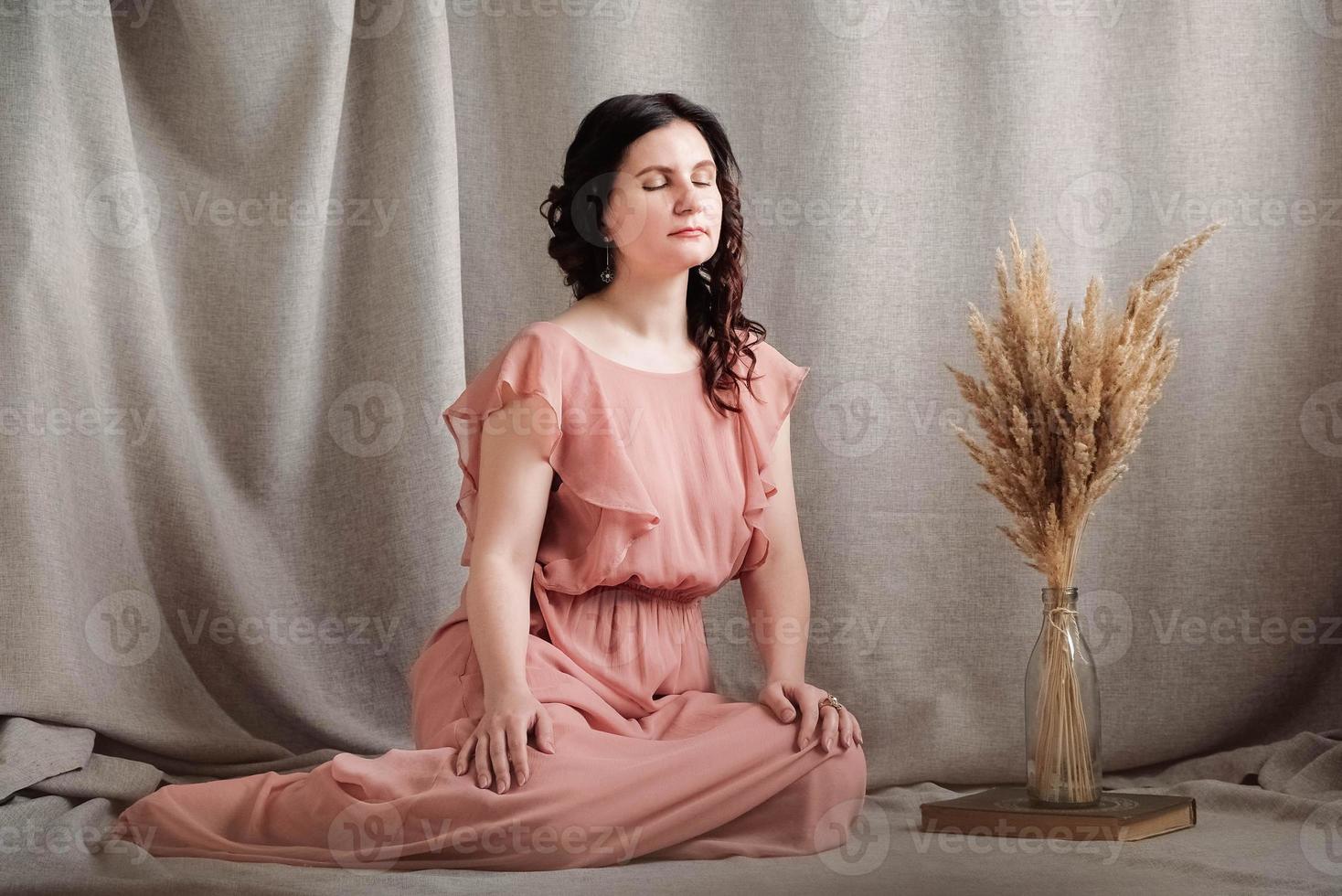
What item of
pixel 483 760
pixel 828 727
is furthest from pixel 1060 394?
pixel 483 760

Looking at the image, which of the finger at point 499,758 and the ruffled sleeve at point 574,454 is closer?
the finger at point 499,758

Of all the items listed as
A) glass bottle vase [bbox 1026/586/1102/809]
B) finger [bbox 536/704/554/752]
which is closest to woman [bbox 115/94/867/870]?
finger [bbox 536/704/554/752]

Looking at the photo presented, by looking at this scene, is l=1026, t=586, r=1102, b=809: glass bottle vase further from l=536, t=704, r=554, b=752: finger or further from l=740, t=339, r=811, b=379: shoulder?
l=536, t=704, r=554, b=752: finger

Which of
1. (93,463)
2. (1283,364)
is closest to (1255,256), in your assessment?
(1283,364)

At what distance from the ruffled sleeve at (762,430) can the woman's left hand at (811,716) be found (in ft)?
0.77

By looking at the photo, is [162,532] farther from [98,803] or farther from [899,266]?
[899,266]

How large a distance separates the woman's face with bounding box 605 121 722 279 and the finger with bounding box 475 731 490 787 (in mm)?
650

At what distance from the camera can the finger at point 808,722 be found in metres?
1.62

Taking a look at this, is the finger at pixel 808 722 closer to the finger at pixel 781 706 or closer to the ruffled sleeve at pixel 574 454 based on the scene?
the finger at pixel 781 706

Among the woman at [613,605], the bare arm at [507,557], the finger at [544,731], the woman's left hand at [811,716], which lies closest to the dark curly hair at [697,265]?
the woman at [613,605]

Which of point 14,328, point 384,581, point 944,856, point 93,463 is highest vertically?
point 14,328

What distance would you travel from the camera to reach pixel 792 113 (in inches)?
93.7

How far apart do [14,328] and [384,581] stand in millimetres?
→ 701

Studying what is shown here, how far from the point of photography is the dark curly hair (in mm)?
1810
